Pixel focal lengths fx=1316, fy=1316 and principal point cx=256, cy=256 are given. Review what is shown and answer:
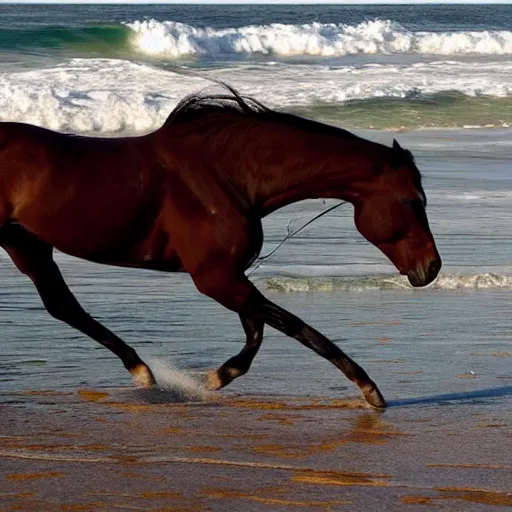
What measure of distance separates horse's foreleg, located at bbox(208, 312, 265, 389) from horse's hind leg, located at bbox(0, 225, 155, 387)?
42 cm

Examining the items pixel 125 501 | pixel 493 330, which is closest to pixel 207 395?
pixel 125 501

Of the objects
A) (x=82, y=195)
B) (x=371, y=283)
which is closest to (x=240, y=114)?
(x=82, y=195)

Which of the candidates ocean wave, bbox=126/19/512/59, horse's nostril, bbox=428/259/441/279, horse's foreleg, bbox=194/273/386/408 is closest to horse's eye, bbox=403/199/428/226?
horse's nostril, bbox=428/259/441/279

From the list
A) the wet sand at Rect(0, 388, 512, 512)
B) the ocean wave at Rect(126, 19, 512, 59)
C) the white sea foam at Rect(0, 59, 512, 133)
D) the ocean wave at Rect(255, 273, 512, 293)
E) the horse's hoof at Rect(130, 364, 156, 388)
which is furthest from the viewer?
the ocean wave at Rect(126, 19, 512, 59)

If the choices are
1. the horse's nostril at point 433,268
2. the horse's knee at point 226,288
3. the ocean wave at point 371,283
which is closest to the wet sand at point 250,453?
the horse's knee at point 226,288

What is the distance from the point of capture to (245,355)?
215 inches

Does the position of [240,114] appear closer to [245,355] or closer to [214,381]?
[245,355]

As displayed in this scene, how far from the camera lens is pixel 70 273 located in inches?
344

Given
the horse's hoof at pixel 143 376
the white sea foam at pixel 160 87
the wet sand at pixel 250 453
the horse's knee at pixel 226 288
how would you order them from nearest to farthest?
the wet sand at pixel 250 453 → the horse's knee at pixel 226 288 → the horse's hoof at pixel 143 376 → the white sea foam at pixel 160 87

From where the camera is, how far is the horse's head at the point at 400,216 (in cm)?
533

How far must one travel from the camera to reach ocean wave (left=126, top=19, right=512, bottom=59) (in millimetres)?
36156

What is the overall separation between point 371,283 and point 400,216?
9.94 feet

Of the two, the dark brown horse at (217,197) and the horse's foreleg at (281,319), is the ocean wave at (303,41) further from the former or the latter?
the horse's foreleg at (281,319)

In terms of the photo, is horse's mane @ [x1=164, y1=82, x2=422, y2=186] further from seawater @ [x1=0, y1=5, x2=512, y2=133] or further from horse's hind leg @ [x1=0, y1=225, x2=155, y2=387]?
seawater @ [x1=0, y1=5, x2=512, y2=133]
